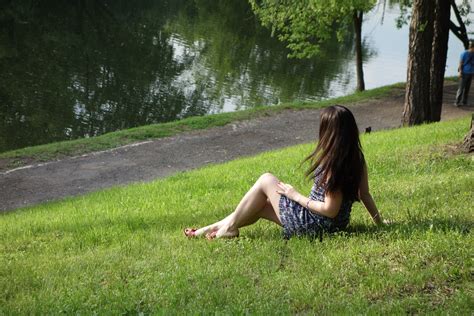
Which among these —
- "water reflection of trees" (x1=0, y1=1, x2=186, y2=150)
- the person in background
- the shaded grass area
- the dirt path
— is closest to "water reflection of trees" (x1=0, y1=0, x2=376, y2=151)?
"water reflection of trees" (x1=0, y1=1, x2=186, y2=150)

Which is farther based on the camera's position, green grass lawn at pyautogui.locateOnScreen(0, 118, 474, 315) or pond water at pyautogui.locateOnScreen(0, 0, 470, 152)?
pond water at pyautogui.locateOnScreen(0, 0, 470, 152)

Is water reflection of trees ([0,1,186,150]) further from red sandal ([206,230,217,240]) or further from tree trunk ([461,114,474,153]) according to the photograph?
red sandal ([206,230,217,240])

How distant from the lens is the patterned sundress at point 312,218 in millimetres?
5668

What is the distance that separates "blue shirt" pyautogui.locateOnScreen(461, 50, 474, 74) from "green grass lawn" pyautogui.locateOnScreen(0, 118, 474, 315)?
1243 centimetres

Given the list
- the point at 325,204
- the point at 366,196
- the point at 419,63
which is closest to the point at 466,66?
the point at 419,63

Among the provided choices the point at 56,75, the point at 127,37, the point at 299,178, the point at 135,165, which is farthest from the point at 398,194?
the point at 127,37

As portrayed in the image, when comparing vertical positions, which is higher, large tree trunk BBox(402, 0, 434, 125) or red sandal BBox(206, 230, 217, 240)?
large tree trunk BBox(402, 0, 434, 125)

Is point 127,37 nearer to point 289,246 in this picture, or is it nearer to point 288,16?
point 288,16

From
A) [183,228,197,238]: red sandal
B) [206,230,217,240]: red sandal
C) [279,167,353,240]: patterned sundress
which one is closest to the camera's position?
[279,167,353,240]: patterned sundress

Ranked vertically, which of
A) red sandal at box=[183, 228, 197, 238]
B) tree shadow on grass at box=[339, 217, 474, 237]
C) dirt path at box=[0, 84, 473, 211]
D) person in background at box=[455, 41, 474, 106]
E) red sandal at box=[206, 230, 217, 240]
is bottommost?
dirt path at box=[0, 84, 473, 211]

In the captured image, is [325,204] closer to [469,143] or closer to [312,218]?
[312,218]

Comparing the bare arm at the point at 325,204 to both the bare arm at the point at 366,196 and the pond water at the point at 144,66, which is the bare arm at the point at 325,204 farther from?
the pond water at the point at 144,66

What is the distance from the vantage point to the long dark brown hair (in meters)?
5.42

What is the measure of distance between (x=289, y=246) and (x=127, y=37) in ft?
109
